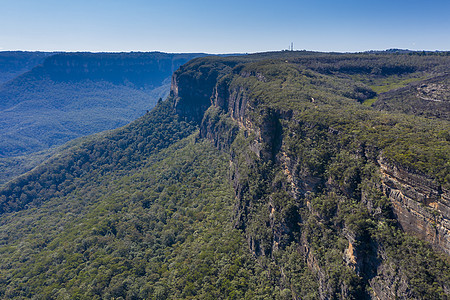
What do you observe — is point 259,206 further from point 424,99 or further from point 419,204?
point 424,99

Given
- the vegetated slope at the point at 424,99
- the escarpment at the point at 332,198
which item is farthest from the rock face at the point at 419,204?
the vegetated slope at the point at 424,99

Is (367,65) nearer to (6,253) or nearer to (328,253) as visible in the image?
(328,253)

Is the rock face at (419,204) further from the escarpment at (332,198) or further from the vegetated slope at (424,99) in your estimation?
the vegetated slope at (424,99)

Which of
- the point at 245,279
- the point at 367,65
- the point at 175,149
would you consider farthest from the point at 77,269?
the point at 367,65

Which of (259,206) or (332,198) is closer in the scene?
(332,198)

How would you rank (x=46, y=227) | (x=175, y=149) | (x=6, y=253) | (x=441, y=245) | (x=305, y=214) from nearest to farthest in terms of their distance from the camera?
(x=441, y=245), (x=305, y=214), (x=6, y=253), (x=46, y=227), (x=175, y=149)

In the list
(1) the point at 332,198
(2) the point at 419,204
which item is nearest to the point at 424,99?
(1) the point at 332,198

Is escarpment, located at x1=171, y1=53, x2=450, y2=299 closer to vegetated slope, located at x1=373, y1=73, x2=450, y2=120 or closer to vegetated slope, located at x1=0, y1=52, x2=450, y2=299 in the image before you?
vegetated slope, located at x1=0, y1=52, x2=450, y2=299
